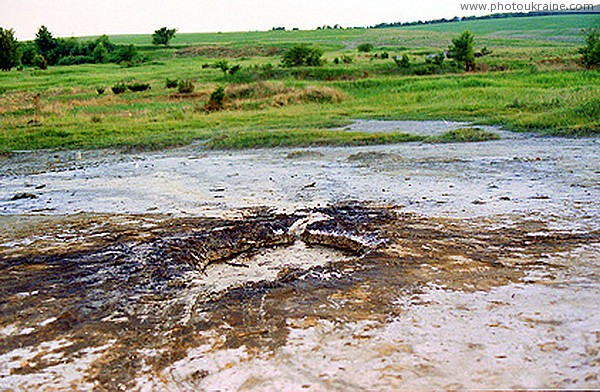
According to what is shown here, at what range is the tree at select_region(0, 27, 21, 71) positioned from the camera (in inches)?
1935

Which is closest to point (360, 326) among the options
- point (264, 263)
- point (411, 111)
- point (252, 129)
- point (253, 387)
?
point (253, 387)

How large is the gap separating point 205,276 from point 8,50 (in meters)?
50.9

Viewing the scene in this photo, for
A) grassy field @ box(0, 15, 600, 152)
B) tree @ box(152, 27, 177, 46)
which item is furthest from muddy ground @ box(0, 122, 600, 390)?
tree @ box(152, 27, 177, 46)

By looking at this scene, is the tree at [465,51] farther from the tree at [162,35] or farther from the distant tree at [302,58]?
the tree at [162,35]

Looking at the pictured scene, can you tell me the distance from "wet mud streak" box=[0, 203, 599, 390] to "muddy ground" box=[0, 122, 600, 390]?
20 mm

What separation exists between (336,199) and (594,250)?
11.1ft

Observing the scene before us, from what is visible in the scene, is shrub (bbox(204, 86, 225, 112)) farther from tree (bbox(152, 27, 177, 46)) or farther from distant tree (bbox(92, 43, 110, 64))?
tree (bbox(152, 27, 177, 46))

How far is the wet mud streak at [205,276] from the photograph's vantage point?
13.6ft

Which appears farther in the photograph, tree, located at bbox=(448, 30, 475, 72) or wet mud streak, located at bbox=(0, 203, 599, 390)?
tree, located at bbox=(448, 30, 475, 72)

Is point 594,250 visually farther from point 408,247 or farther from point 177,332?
point 177,332

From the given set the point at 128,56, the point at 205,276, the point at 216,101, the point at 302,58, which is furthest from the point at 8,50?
the point at 205,276

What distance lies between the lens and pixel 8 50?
165 feet

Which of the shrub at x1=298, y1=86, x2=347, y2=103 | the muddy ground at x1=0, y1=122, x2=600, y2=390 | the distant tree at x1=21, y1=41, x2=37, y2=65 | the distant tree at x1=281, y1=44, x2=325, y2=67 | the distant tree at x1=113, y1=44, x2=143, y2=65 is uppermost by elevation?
the distant tree at x1=21, y1=41, x2=37, y2=65

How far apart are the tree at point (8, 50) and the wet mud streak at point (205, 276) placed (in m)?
47.4
